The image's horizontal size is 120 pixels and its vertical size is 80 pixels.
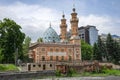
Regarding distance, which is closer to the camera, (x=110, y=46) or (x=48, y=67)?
(x=48, y=67)

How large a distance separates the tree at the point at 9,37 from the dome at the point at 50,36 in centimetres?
2158

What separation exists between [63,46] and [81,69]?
1808cm

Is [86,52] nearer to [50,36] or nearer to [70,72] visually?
[50,36]

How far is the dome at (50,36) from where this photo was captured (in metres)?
85.2

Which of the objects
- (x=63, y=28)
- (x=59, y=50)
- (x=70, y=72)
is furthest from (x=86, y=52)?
(x=70, y=72)

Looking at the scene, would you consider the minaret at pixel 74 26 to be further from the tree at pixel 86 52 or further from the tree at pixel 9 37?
the tree at pixel 9 37

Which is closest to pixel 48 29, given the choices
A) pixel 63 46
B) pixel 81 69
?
pixel 63 46

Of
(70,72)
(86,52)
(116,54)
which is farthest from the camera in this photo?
(86,52)

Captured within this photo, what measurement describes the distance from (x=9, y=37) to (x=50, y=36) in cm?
2376

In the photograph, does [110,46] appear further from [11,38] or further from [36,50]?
[11,38]

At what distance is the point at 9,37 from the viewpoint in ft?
206

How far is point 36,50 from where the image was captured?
79438 millimetres

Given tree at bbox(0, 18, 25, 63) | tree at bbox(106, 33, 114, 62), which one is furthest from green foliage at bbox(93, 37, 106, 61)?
tree at bbox(0, 18, 25, 63)

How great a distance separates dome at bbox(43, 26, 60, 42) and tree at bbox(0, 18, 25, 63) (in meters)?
21.6
